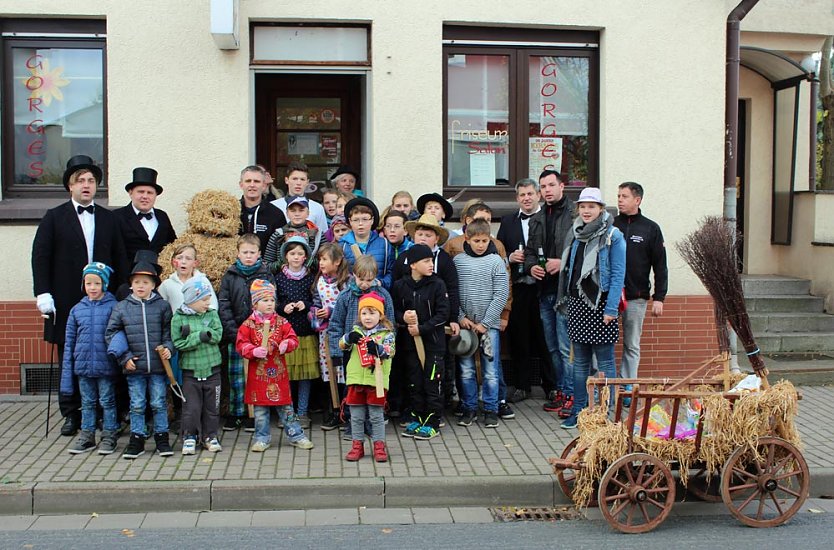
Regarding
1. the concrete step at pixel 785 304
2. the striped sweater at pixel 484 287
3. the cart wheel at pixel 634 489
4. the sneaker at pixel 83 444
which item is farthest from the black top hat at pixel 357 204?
the concrete step at pixel 785 304

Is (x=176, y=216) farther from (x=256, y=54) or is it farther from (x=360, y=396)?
(x=360, y=396)

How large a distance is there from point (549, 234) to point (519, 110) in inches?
78.8

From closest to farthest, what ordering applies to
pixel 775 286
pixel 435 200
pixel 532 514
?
pixel 532 514 → pixel 435 200 → pixel 775 286

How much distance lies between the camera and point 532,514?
19.0ft

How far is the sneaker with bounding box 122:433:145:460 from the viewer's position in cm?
647

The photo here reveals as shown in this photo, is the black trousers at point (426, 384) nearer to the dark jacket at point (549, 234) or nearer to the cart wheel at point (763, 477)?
the dark jacket at point (549, 234)

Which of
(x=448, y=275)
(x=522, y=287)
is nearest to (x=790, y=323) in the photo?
(x=522, y=287)

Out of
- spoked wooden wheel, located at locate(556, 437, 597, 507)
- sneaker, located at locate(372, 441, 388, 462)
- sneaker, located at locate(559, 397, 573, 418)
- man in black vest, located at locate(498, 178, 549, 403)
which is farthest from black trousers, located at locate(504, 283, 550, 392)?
spoked wooden wheel, located at locate(556, 437, 597, 507)

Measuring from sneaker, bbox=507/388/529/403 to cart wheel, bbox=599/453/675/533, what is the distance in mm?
2920

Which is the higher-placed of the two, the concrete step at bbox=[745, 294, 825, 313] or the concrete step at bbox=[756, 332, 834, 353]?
the concrete step at bbox=[745, 294, 825, 313]

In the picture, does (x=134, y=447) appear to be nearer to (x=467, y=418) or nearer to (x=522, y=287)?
(x=467, y=418)

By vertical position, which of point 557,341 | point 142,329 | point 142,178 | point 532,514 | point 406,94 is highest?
point 406,94

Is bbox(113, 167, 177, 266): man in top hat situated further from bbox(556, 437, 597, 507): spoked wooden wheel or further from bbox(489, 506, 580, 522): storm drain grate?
bbox(556, 437, 597, 507): spoked wooden wheel

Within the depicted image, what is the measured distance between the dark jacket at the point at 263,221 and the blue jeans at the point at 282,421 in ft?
5.01
